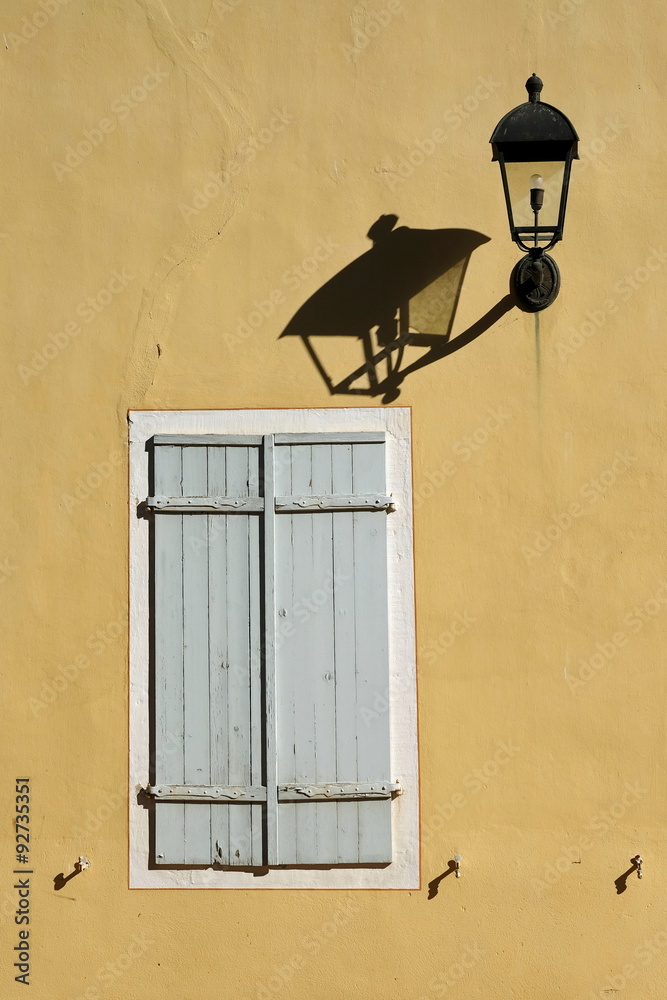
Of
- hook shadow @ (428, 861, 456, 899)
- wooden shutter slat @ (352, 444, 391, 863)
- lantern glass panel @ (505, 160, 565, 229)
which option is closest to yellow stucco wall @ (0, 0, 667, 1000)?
hook shadow @ (428, 861, 456, 899)

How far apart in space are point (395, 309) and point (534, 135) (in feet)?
3.05

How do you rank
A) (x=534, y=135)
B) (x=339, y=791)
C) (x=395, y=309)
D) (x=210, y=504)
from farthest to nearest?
(x=395, y=309)
(x=210, y=504)
(x=339, y=791)
(x=534, y=135)

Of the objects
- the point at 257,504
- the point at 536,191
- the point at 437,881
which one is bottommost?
the point at 437,881

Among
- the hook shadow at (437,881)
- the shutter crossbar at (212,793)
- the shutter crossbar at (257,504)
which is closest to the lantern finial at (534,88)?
the shutter crossbar at (257,504)

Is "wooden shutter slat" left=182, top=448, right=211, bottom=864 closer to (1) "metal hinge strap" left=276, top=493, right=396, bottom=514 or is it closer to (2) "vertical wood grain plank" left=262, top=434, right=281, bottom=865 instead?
(2) "vertical wood grain plank" left=262, top=434, right=281, bottom=865

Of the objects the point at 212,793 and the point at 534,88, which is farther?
the point at 212,793

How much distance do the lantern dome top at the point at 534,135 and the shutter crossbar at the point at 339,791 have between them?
2.62 m

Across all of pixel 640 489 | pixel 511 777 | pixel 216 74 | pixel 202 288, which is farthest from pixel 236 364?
pixel 511 777

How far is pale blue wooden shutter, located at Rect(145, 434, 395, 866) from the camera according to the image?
13.3 ft

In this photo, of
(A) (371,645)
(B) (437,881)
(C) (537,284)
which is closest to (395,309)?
(C) (537,284)

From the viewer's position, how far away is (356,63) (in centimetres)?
428

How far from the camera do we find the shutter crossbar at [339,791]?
13.3ft

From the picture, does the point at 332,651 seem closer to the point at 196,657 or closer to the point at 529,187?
the point at 196,657

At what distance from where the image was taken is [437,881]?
13.5ft
